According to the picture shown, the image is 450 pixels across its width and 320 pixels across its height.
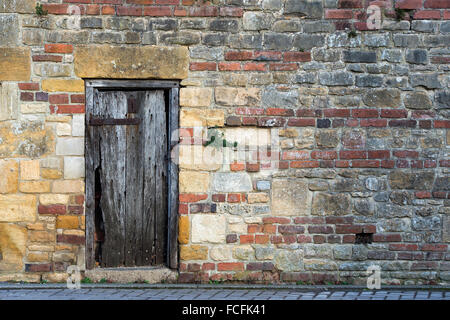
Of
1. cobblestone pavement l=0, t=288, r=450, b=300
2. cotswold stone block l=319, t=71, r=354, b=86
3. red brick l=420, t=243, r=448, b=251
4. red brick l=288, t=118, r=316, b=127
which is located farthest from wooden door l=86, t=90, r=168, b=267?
red brick l=420, t=243, r=448, b=251

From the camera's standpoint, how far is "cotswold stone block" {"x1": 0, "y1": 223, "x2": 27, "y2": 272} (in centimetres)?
577

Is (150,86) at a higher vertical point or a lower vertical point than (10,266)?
higher

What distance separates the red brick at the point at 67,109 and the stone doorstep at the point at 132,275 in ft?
5.31

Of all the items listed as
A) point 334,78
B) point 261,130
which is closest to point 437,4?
point 334,78

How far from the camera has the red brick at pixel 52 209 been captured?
19.0ft

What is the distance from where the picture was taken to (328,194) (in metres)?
5.92

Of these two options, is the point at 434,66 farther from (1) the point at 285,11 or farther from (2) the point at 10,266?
(2) the point at 10,266

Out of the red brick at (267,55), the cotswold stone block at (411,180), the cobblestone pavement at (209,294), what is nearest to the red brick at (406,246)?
the cobblestone pavement at (209,294)

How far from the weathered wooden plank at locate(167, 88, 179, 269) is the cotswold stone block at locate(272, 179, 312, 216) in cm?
101

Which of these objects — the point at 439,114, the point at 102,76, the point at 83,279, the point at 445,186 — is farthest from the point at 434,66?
the point at 83,279

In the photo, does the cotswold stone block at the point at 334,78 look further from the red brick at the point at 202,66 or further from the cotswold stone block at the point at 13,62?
the cotswold stone block at the point at 13,62

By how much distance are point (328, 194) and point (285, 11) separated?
1.90m

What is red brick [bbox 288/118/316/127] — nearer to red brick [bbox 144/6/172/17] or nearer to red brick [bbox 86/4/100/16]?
red brick [bbox 144/6/172/17]

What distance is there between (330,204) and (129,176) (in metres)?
2.08
